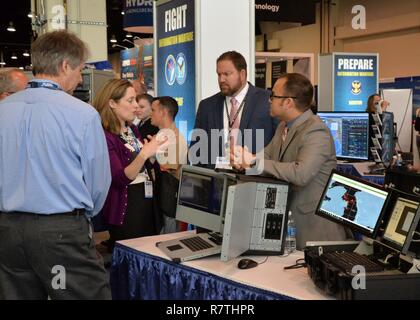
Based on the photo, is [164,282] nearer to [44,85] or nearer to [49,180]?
[49,180]

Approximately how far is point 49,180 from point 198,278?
33.1 inches

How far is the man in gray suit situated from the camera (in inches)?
116

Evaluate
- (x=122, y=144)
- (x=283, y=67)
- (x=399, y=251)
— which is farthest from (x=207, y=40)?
(x=283, y=67)

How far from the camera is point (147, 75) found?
33.7 ft

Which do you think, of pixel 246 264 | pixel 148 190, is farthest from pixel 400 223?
pixel 148 190

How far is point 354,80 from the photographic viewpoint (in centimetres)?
913

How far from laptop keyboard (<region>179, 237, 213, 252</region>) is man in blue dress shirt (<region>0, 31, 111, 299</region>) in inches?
26.3

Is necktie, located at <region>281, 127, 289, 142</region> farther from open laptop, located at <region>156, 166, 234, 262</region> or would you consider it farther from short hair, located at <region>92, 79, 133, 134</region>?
short hair, located at <region>92, 79, 133, 134</region>

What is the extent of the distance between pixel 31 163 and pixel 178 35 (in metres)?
2.85

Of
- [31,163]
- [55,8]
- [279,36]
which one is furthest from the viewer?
[279,36]

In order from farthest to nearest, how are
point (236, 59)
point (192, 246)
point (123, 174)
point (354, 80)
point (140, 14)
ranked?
1. point (354, 80)
2. point (140, 14)
3. point (236, 59)
4. point (123, 174)
5. point (192, 246)

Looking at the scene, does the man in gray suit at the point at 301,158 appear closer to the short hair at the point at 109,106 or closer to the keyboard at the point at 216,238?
the keyboard at the point at 216,238

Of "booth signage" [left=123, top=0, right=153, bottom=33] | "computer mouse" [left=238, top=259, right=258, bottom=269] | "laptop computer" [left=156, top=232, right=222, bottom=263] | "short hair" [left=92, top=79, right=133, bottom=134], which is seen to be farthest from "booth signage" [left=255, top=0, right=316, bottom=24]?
"computer mouse" [left=238, top=259, right=258, bottom=269]
